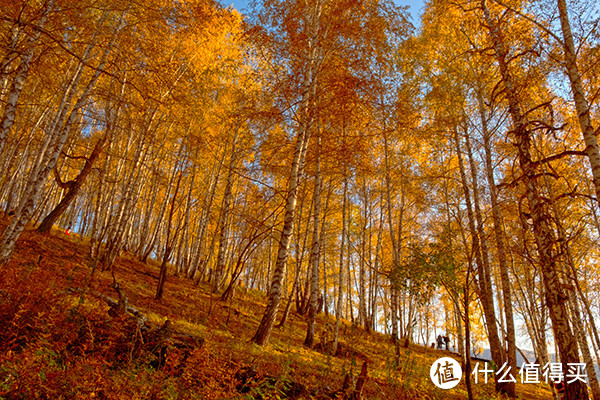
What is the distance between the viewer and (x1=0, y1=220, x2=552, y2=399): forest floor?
2.95m

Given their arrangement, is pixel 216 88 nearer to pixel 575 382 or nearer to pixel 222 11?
pixel 222 11

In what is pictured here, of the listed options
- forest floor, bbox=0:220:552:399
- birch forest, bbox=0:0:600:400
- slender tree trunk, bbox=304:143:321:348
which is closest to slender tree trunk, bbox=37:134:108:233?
birch forest, bbox=0:0:600:400

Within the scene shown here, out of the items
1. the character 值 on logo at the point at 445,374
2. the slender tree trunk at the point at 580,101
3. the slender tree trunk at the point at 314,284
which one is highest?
the slender tree trunk at the point at 580,101

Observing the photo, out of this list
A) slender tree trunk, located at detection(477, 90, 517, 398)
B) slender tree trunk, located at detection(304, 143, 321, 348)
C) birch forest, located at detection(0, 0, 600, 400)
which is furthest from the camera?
slender tree trunk, located at detection(304, 143, 321, 348)

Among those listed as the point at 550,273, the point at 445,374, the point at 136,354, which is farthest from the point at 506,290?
the point at 136,354

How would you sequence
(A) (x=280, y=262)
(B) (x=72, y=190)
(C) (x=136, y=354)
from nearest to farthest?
(C) (x=136, y=354) < (A) (x=280, y=262) < (B) (x=72, y=190)

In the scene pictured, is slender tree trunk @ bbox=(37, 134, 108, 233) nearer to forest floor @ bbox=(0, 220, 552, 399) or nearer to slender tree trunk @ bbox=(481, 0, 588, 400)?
forest floor @ bbox=(0, 220, 552, 399)

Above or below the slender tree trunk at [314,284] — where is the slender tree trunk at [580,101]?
above

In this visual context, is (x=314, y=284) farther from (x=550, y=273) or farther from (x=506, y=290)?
(x=550, y=273)

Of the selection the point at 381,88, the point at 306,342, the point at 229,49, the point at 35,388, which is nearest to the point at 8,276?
the point at 35,388

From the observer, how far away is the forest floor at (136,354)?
9.67ft

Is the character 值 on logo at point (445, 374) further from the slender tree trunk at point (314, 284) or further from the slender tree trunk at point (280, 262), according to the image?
the slender tree trunk at point (280, 262)

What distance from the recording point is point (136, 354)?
4.22 metres

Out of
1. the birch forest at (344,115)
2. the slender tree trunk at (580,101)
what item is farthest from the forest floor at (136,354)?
the slender tree trunk at (580,101)
